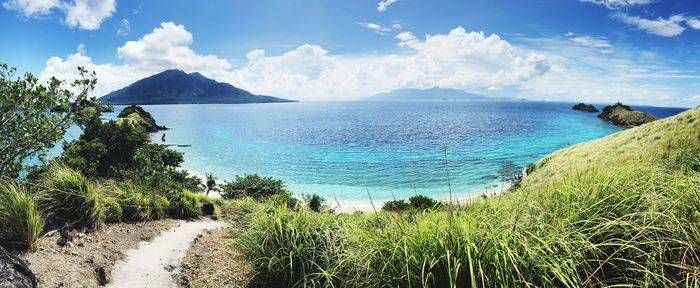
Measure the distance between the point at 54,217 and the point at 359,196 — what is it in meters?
32.0

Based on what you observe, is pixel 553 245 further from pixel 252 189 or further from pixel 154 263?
pixel 252 189

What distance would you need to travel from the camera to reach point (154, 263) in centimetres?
789

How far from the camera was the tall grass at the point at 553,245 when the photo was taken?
353 centimetres

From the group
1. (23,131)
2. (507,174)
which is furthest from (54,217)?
(507,174)

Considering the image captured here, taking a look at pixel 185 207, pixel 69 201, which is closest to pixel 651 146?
pixel 185 207

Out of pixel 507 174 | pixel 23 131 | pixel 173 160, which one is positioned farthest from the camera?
pixel 507 174

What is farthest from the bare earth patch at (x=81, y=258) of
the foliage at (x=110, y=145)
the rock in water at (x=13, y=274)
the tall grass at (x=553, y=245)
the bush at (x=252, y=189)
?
the foliage at (x=110, y=145)

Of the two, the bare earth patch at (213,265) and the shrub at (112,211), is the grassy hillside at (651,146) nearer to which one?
the bare earth patch at (213,265)

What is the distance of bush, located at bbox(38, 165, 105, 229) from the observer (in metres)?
8.62

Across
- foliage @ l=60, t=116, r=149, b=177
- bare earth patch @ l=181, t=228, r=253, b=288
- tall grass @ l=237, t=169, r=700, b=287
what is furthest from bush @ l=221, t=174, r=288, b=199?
tall grass @ l=237, t=169, r=700, b=287

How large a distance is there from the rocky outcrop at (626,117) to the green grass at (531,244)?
12837 cm

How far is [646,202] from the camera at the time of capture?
167 inches

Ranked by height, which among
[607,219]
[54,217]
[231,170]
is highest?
[607,219]

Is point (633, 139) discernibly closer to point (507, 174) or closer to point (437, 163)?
point (507, 174)
